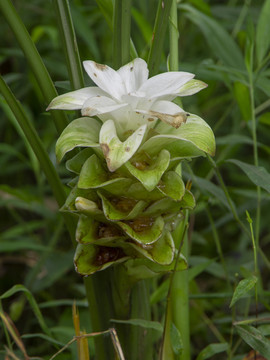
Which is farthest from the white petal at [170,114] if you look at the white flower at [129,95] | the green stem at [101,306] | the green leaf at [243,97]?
the green leaf at [243,97]

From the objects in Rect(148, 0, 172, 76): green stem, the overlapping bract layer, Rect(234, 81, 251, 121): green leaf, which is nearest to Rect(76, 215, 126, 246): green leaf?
the overlapping bract layer

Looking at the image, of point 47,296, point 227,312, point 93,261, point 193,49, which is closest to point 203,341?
point 227,312

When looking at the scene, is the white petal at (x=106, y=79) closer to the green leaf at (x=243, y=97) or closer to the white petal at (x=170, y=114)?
the white petal at (x=170, y=114)

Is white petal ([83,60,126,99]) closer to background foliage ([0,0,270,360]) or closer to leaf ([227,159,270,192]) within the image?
background foliage ([0,0,270,360])

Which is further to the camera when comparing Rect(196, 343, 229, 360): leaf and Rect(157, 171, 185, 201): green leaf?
Rect(196, 343, 229, 360): leaf

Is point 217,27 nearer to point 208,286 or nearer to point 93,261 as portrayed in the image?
point 93,261

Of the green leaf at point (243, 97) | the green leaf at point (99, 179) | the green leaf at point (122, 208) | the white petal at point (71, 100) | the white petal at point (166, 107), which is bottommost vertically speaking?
Result: the green leaf at point (243, 97)
